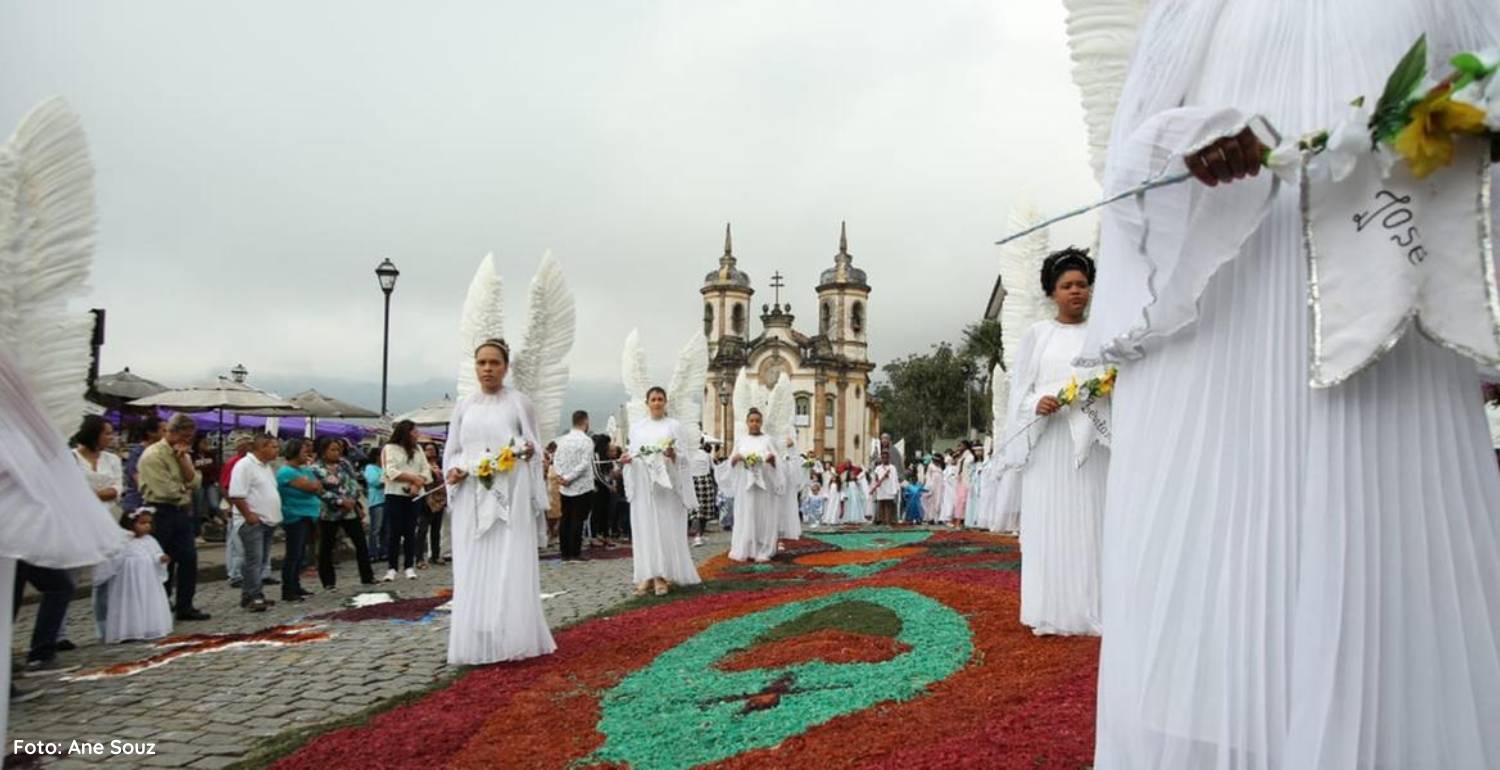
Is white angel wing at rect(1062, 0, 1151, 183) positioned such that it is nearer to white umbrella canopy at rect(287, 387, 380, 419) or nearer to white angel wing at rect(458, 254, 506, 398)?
white angel wing at rect(458, 254, 506, 398)

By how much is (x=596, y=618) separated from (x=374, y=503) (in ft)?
22.8

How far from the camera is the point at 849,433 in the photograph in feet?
279

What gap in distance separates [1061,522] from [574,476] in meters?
10.1

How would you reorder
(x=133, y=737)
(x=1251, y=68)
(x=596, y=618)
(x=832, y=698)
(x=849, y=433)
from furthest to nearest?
(x=849, y=433) → (x=596, y=618) → (x=133, y=737) → (x=832, y=698) → (x=1251, y=68)

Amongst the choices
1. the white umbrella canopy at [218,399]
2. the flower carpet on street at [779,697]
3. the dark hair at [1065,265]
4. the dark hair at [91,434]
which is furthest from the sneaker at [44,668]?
the white umbrella canopy at [218,399]

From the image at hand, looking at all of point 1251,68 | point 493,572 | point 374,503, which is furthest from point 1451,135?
point 374,503

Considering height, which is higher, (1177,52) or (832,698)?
(1177,52)

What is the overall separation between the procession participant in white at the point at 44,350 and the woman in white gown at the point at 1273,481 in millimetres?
3342

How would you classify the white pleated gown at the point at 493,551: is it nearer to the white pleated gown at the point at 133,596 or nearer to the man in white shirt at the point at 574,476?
the white pleated gown at the point at 133,596

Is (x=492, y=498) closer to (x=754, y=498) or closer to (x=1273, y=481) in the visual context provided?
(x=1273, y=481)

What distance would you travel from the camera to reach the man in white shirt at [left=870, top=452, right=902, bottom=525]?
25797 millimetres

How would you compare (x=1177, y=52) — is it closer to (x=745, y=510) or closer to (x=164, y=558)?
(x=164, y=558)

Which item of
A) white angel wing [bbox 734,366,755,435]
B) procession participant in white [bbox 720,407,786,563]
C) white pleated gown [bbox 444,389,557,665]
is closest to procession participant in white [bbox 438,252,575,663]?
white pleated gown [bbox 444,389,557,665]

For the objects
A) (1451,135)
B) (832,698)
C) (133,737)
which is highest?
(1451,135)
